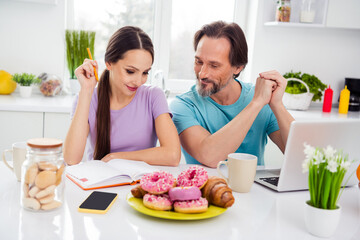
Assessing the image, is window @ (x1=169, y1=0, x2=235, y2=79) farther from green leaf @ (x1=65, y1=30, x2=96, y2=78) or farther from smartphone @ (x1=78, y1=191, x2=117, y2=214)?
smartphone @ (x1=78, y1=191, x2=117, y2=214)

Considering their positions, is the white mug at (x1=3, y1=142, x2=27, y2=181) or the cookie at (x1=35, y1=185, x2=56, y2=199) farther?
the white mug at (x1=3, y1=142, x2=27, y2=181)

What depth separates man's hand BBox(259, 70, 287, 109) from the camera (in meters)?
1.69

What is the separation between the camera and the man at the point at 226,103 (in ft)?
5.45

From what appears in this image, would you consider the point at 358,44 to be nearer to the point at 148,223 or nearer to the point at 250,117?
the point at 250,117

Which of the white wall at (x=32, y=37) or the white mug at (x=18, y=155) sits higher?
the white wall at (x=32, y=37)

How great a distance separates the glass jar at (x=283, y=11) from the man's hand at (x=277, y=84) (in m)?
1.54

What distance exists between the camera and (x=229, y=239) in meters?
0.86

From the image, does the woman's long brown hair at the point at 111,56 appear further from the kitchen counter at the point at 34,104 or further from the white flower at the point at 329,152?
the white flower at the point at 329,152

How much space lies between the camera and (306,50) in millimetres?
3391

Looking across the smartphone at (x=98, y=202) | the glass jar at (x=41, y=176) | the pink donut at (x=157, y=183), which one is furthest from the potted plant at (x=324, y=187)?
the glass jar at (x=41, y=176)

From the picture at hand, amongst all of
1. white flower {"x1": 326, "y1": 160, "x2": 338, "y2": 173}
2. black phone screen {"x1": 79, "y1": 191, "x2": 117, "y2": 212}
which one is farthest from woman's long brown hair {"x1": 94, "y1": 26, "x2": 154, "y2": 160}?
white flower {"x1": 326, "y1": 160, "x2": 338, "y2": 173}

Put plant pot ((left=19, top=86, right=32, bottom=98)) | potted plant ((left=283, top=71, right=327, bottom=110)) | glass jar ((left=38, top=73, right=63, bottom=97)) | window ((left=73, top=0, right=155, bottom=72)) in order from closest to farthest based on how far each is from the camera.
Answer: plant pot ((left=19, top=86, right=32, bottom=98)) < glass jar ((left=38, top=73, right=63, bottom=97)) < potted plant ((left=283, top=71, right=327, bottom=110)) < window ((left=73, top=0, right=155, bottom=72))

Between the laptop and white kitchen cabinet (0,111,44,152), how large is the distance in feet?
5.56

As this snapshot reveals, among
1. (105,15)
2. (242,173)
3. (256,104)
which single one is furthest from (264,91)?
(105,15)
